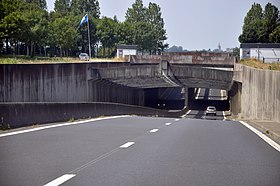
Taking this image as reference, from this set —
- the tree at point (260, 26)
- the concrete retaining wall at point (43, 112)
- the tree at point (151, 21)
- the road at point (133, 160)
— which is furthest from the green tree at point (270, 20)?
the road at point (133, 160)

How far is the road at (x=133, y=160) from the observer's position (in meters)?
9.06

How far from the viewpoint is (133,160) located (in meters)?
11.3

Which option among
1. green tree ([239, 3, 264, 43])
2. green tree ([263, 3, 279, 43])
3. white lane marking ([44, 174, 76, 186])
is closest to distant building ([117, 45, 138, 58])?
green tree ([263, 3, 279, 43])

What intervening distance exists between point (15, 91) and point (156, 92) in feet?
247

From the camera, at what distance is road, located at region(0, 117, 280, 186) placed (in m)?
9.06

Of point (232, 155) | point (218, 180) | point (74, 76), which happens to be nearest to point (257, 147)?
point (232, 155)

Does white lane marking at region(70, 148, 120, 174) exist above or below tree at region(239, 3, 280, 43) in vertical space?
below

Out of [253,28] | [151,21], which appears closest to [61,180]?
[253,28]

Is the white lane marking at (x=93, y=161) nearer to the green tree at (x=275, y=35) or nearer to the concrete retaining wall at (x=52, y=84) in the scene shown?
the concrete retaining wall at (x=52, y=84)

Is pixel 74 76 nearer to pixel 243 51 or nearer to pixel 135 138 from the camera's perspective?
pixel 135 138

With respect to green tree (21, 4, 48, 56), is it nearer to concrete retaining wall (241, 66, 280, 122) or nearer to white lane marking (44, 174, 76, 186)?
concrete retaining wall (241, 66, 280, 122)

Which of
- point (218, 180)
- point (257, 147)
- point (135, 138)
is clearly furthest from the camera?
point (135, 138)

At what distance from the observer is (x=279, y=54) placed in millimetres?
108250

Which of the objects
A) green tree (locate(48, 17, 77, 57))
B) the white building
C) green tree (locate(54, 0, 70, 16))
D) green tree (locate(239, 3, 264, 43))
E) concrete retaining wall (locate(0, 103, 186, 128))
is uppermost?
green tree (locate(54, 0, 70, 16))
